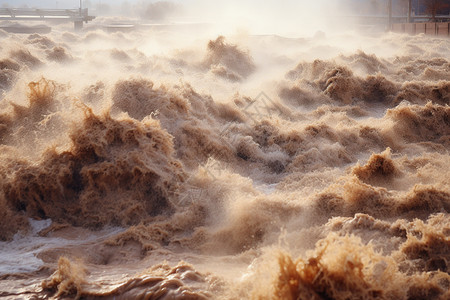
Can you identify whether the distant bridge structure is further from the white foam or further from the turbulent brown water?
the white foam

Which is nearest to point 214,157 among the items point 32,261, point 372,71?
point 32,261

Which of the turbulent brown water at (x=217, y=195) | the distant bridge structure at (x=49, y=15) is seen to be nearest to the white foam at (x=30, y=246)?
the turbulent brown water at (x=217, y=195)

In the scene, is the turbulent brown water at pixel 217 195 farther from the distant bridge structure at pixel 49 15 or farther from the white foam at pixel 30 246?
the distant bridge structure at pixel 49 15

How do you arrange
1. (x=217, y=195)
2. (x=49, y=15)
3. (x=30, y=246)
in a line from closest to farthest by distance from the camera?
(x=30, y=246)
(x=217, y=195)
(x=49, y=15)

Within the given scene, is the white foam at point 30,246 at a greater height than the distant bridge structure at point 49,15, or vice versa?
the distant bridge structure at point 49,15

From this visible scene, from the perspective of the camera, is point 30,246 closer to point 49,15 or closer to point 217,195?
point 217,195

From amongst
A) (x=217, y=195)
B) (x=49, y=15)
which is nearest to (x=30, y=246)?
(x=217, y=195)

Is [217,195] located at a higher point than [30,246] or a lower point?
higher

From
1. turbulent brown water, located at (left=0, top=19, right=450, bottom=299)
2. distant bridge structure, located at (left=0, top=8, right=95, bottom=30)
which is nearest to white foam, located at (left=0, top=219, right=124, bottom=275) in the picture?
turbulent brown water, located at (left=0, top=19, right=450, bottom=299)
